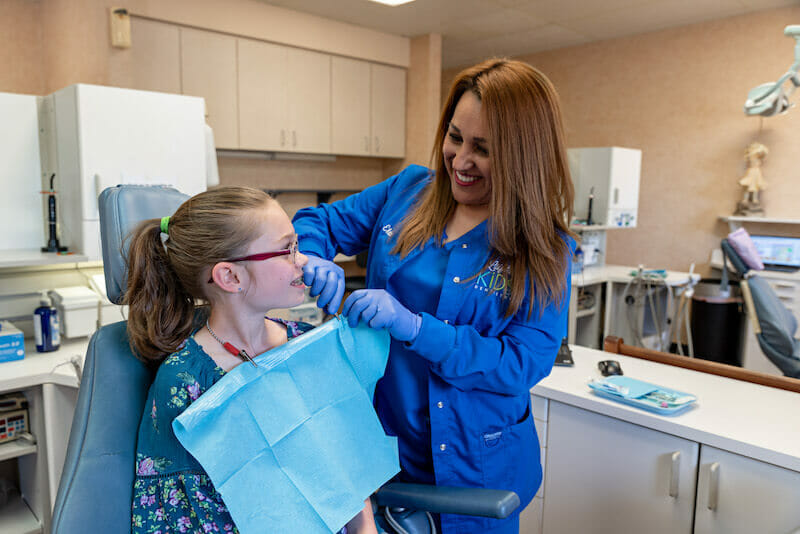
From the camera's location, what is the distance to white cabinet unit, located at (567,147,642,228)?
178 inches

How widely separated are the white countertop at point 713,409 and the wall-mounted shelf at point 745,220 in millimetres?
3340

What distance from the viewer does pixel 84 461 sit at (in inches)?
36.9

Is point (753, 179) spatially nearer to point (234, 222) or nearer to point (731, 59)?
point (731, 59)

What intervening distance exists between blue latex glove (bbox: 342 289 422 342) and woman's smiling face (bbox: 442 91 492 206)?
1.02 feet

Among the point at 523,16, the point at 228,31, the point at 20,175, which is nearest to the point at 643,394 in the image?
the point at 20,175

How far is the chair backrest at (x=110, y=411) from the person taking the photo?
911mm

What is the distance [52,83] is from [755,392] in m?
4.43

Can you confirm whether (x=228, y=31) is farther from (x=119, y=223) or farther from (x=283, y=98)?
(x=119, y=223)

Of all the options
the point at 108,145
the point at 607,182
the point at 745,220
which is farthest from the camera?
the point at 745,220

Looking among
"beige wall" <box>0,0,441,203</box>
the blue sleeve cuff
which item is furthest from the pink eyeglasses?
"beige wall" <box>0,0,441,203</box>

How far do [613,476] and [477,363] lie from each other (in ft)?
2.97

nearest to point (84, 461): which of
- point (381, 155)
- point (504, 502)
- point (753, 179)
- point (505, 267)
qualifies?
point (504, 502)

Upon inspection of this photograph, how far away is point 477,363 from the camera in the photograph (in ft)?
3.49

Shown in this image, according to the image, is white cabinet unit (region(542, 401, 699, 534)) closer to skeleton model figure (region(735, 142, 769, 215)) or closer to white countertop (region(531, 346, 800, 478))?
white countertop (region(531, 346, 800, 478))
